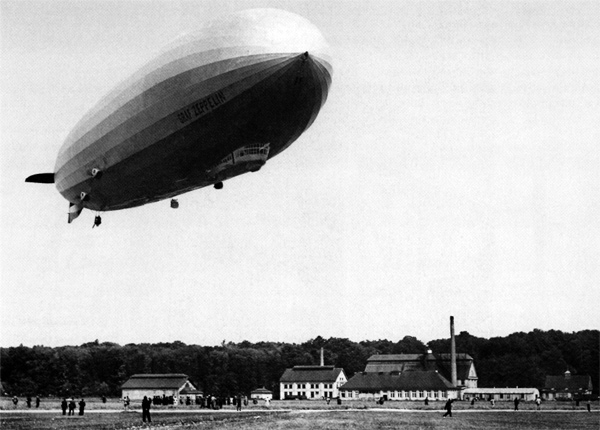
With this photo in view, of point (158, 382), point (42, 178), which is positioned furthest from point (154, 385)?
point (42, 178)

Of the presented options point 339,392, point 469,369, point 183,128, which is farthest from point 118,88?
point 469,369

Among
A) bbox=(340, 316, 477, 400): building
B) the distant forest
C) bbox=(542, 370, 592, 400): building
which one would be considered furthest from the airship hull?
bbox=(542, 370, 592, 400): building

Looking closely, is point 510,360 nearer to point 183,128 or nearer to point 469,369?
point 469,369

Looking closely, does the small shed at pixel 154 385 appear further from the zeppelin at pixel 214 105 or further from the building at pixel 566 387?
the zeppelin at pixel 214 105

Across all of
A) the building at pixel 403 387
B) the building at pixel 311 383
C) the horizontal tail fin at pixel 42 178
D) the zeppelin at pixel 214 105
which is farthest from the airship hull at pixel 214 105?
the building at pixel 311 383

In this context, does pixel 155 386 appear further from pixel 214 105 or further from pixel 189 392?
pixel 214 105
